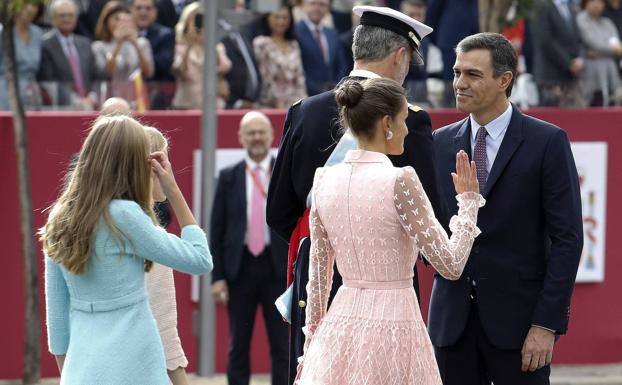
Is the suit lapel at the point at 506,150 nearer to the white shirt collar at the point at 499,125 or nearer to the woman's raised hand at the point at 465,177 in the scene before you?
the white shirt collar at the point at 499,125

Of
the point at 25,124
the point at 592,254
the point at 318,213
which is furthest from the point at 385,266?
the point at 592,254

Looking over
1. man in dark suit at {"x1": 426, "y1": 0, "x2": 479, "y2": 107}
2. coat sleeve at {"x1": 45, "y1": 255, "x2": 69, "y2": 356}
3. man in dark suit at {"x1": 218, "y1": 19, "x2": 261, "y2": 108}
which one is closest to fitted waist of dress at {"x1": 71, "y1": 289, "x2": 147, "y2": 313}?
coat sleeve at {"x1": 45, "y1": 255, "x2": 69, "y2": 356}

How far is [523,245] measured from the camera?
18.9 ft

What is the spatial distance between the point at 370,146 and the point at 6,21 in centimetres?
552

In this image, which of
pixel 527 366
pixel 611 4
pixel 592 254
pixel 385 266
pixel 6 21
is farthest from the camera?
pixel 611 4

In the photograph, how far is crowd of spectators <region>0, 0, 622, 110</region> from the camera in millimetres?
11242

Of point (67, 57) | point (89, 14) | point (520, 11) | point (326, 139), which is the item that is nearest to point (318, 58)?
point (520, 11)

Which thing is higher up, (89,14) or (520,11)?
(520,11)

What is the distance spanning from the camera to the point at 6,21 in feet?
32.2

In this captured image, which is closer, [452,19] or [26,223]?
[26,223]

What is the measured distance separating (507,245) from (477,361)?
0.51m

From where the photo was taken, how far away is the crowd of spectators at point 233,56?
1124 centimetres

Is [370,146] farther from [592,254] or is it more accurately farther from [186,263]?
[592,254]

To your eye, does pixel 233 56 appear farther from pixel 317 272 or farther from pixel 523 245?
pixel 317 272
